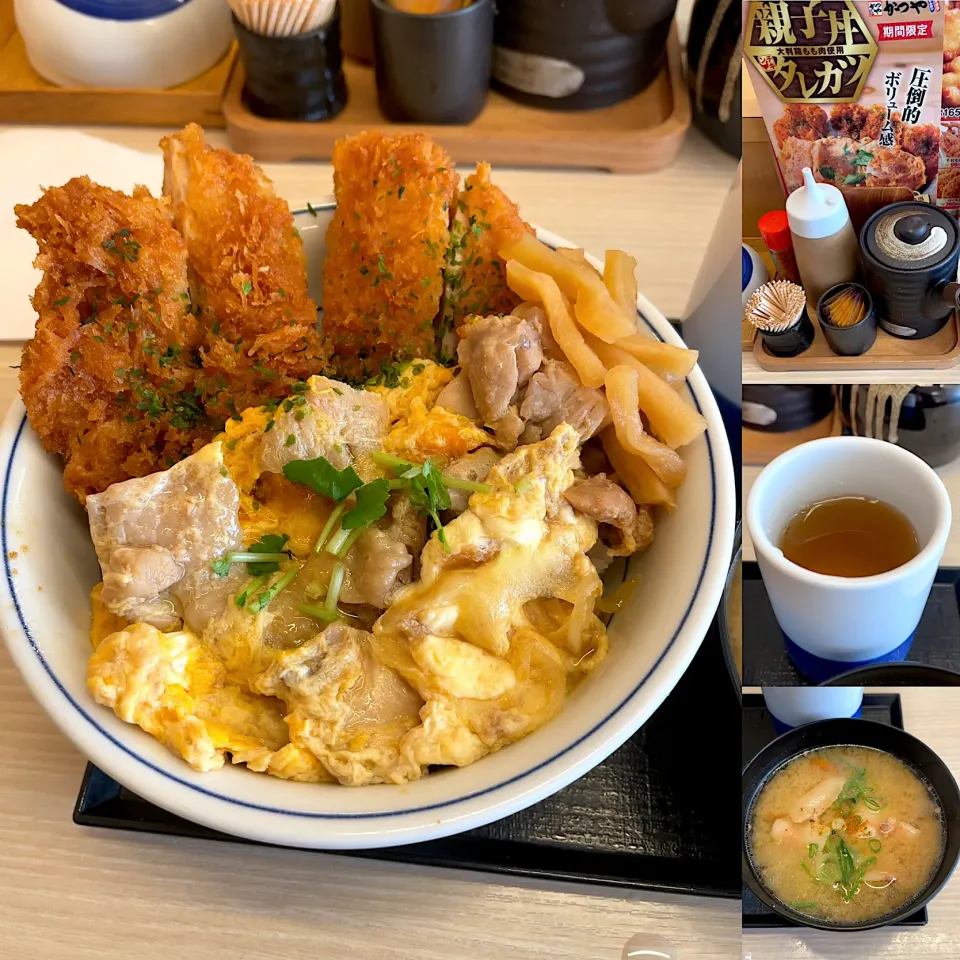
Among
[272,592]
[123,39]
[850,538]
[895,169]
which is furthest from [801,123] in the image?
[123,39]

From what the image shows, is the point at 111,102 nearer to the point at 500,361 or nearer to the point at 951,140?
the point at 500,361

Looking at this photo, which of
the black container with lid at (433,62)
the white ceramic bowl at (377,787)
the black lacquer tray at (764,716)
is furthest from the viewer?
the black container with lid at (433,62)

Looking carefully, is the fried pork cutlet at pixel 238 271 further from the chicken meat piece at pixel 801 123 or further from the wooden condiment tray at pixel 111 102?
the wooden condiment tray at pixel 111 102

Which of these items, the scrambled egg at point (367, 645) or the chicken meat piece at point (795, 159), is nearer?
the scrambled egg at point (367, 645)

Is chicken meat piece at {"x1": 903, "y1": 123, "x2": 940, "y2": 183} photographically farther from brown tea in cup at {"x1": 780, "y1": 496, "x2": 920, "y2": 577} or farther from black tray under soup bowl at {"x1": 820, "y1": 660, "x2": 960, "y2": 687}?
black tray under soup bowl at {"x1": 820, "y1": 660, "x2": 960, "y2": 687}

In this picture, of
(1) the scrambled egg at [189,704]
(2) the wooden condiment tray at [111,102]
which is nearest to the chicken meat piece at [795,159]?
(1) the scrambled egg at [189,704]

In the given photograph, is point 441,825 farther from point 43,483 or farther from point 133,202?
point 133,202
